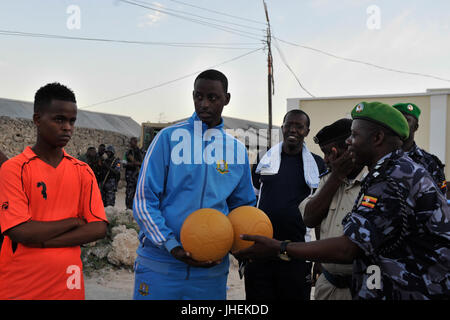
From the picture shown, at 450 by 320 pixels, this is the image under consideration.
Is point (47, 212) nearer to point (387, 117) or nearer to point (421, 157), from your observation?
point (387, 117)

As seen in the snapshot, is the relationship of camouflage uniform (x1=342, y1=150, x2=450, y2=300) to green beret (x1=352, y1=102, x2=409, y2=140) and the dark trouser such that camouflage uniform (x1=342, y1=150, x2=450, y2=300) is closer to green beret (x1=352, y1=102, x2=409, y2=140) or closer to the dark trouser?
green beret (x1=352, y1=102, x2=409, y2=140)

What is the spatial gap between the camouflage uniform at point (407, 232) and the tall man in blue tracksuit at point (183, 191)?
3.33 ft

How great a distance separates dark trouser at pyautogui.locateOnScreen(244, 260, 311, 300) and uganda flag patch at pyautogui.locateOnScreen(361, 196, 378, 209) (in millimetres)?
1728

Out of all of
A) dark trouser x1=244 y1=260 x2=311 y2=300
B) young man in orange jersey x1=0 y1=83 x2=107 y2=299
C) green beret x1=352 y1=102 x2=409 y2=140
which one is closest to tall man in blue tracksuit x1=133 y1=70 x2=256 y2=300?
young man in orange jersey x1=0 y1=83 x2=107 y2=299

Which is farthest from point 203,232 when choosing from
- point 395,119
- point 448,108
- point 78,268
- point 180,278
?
point 448,108

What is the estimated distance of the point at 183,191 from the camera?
268 cm

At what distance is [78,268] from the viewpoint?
2553mm

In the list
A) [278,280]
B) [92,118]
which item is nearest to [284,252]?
[278,280]

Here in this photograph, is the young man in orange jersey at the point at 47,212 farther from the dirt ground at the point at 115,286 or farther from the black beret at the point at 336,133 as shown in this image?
the dirt ground at the point at 115,286

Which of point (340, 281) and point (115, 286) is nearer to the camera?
point (340, 281)

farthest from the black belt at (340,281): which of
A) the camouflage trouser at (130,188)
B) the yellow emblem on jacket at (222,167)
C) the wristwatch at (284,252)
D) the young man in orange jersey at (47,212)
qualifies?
the camouflage trouser at (130,188)

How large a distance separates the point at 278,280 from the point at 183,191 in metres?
1.52

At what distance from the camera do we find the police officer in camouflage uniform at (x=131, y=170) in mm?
12539
